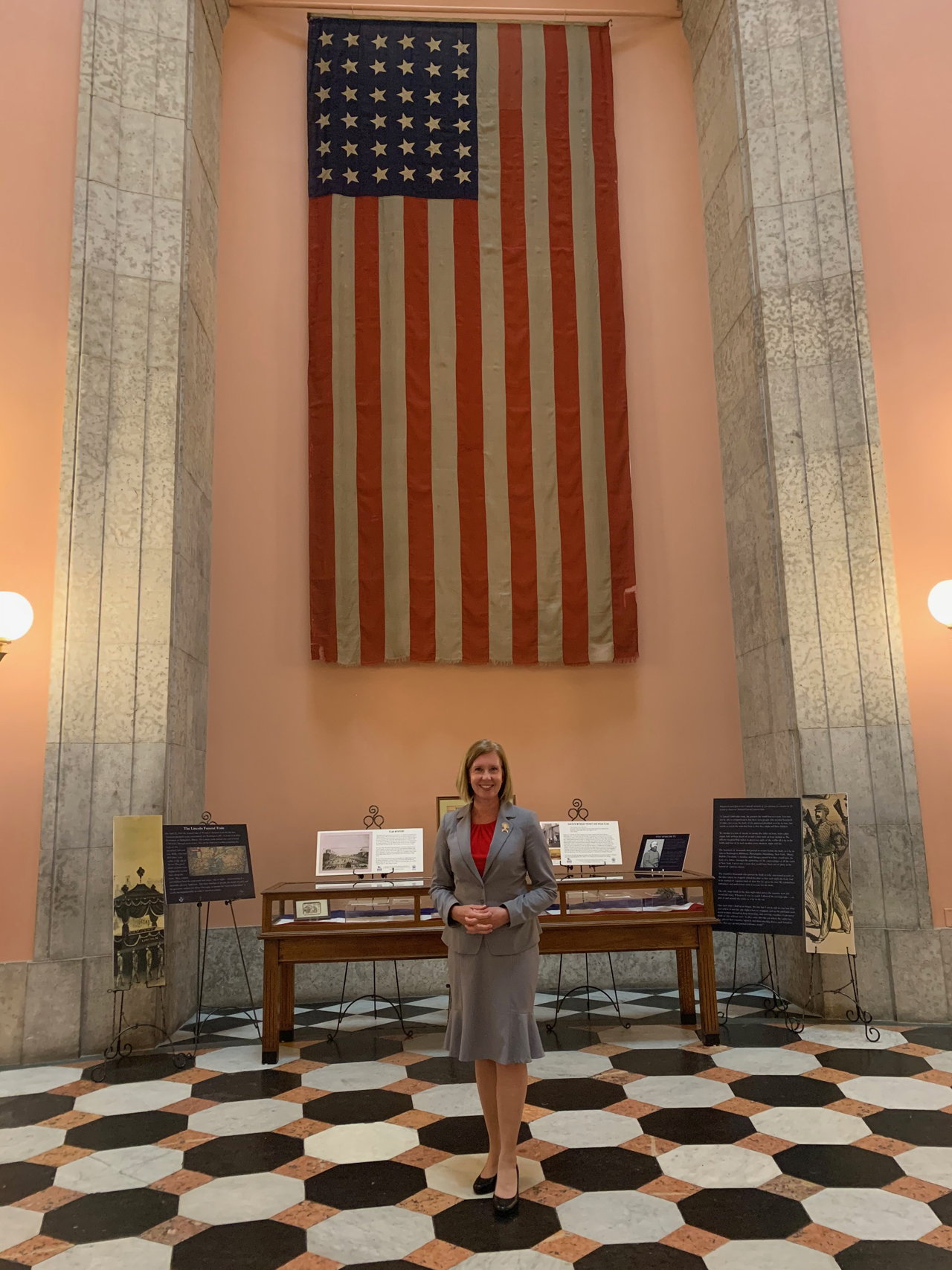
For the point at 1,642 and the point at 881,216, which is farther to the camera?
the point at 881,216

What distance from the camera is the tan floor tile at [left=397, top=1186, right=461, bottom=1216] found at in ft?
11.2

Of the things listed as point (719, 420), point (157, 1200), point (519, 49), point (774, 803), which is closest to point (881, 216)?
point (719, 420)

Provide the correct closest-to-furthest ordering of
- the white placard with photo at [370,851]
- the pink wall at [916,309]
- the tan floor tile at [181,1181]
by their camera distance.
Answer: the tan floor tile at [181,1181] < the white placard with photo at [370,851] < the pink wall at [916,309]

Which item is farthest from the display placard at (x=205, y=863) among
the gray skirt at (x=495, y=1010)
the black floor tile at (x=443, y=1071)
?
the gray skirt at (x=495, y=1010)

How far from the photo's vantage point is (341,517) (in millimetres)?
7566

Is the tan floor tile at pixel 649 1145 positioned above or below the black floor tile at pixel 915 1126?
above

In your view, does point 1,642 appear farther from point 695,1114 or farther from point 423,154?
point 423,154

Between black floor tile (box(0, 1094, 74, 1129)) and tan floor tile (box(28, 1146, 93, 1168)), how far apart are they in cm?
43

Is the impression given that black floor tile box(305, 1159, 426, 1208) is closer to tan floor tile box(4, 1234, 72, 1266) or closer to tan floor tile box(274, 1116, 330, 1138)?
tan floor tile box(274, 1116, 330, 1138)

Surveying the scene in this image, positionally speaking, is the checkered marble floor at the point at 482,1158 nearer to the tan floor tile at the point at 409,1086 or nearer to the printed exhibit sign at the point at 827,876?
the tan floor tile at the point at 409,1086

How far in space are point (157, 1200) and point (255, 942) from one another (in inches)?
133

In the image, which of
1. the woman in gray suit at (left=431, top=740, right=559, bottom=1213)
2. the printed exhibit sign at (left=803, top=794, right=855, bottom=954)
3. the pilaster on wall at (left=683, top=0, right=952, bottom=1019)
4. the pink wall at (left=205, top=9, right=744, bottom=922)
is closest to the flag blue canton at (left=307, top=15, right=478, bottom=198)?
the pink wall at (left=205, top=9, right=744, bottom=922)

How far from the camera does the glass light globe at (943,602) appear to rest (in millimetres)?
6031

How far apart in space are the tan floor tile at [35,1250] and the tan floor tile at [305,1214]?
0.72 meters
